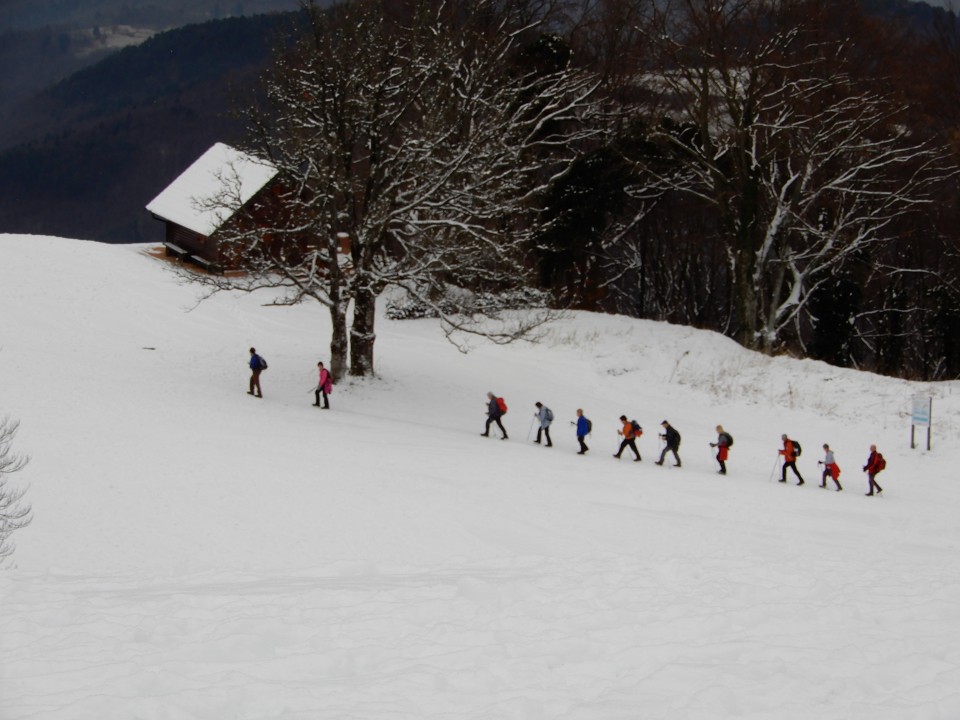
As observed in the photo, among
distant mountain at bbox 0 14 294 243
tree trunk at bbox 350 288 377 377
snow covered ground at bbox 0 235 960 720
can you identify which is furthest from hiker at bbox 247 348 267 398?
distant mountain at bbox 0 14 294 243

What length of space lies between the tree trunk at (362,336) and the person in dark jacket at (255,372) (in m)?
3.02

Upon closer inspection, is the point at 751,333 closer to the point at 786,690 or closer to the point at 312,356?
the point at 312,356

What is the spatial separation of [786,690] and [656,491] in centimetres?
1017

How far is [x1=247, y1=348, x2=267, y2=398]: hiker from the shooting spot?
24.9 m

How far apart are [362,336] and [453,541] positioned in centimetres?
1216

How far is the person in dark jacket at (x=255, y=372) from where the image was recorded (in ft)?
81.7

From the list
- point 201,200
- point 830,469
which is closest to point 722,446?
point 830,469

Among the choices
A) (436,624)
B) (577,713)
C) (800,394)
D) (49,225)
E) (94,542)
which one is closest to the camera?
(577,713)

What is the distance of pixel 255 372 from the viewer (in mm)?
25234

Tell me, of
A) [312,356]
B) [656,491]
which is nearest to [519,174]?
[312,356]

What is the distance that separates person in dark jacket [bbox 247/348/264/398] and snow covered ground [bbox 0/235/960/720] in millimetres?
511

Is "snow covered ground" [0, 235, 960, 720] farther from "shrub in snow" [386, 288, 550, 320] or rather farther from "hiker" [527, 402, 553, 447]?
"shrub in snow" [386, 288, 550, 320]

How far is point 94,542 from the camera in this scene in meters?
15.5

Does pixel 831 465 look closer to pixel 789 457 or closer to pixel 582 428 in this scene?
pixel 789 457
